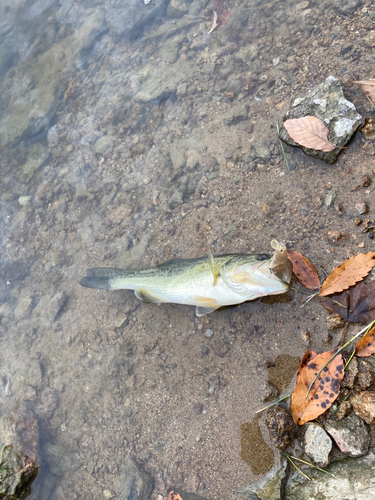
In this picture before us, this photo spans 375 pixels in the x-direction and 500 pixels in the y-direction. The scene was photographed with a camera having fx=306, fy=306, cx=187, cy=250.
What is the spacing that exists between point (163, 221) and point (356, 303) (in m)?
3.00

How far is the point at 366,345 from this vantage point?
10.7ft

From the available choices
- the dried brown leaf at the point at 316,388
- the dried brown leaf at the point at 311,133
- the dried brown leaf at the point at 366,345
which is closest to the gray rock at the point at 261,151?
the dried brown leaf at the point at 311,133

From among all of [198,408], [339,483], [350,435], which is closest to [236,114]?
[198,408]

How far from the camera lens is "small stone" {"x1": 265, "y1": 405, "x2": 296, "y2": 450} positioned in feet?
10.6

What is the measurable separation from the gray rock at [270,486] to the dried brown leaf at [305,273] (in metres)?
1.91

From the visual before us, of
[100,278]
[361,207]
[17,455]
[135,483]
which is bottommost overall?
[135,483]

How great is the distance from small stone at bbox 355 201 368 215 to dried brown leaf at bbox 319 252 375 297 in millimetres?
599

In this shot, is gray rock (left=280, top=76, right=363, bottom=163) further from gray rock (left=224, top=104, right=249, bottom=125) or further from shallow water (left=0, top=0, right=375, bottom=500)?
gray rock (left=224, top=104, right=249, bottom=125)

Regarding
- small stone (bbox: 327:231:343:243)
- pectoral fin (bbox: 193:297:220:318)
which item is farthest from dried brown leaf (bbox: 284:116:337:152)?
pectoral fin (bbox: 193:297:220:318)

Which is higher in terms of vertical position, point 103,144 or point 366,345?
point 103,144

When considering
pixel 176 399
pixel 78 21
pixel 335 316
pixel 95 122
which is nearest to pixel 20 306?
pixel 176 399

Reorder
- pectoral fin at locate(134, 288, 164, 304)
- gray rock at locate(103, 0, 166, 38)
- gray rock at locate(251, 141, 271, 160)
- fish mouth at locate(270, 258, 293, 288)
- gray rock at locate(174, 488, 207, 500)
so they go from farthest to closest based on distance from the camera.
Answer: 1. gray rock at locate(103, 0, 166, 38)
2. gray rock at locate(251, 141, 271, 160)
3. pectoral fin at locate(134, 288, 164, 304)
4. gray rock at locate(174, 488, 207, 500)
5. fish mouth at locate(270, 258, 293, 288)

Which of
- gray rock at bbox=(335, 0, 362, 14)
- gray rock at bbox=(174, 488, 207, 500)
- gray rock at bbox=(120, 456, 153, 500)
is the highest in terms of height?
gray rock at bbox=(335, 0, 362, 14)

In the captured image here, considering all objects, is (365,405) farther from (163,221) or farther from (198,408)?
(163,221)
